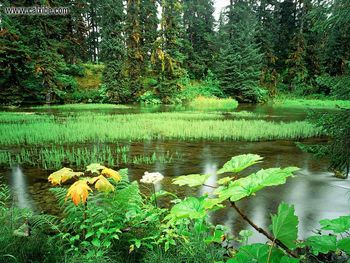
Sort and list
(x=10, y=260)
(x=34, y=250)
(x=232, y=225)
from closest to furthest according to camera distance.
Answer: (x=10, y=260) < (x=34, y=250) < (x=232, y=225)

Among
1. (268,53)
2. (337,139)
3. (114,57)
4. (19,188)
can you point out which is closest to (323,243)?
(337,139)

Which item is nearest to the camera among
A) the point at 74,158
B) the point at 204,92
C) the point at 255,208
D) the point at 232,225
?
the point at 232,225

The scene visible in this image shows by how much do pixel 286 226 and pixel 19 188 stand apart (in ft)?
21.5

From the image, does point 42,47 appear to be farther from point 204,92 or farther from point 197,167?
point 197,167

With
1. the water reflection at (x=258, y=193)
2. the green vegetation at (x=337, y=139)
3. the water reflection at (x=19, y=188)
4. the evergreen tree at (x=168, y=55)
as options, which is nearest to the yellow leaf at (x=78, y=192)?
the water reflection at (x=258, y=193)

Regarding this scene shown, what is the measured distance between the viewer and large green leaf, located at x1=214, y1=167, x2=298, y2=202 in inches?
57.6

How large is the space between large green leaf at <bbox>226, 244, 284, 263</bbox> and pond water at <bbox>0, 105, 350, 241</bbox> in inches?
120

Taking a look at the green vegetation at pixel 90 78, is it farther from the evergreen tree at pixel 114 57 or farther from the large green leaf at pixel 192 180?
the large green leaf at pixel 192 180

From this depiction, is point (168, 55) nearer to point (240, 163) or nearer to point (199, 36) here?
point (199, 36)

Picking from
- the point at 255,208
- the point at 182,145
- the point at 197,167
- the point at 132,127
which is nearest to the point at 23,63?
the point at 132,127

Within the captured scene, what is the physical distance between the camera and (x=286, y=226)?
131 centimetres

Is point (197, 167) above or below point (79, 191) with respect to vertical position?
below

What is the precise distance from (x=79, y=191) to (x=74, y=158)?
6.73 m

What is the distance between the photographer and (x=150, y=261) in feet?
10.1
